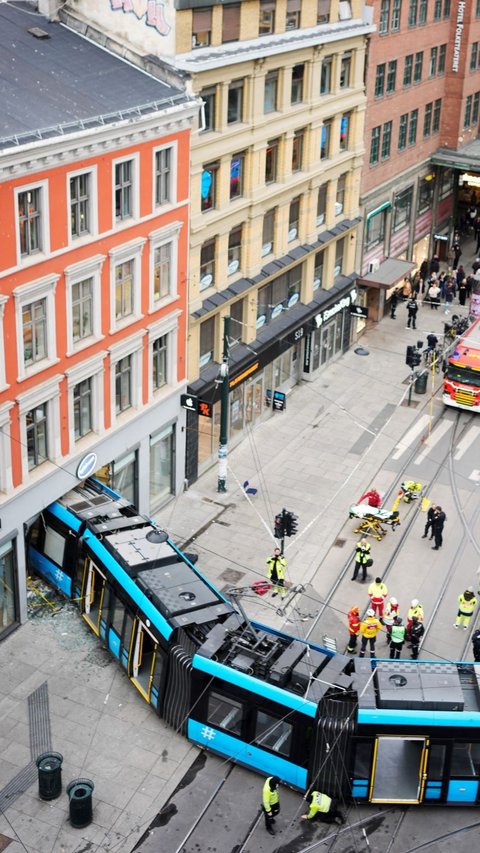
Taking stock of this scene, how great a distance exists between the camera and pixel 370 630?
106 feet

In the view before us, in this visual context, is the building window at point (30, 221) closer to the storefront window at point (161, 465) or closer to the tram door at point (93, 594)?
the tram door at point (93, 594)

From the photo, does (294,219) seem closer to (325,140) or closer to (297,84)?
(325,140)

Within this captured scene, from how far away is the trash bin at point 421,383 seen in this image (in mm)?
51300

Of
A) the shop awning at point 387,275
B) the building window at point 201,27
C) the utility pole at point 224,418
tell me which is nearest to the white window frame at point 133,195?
the building window at point 201,27

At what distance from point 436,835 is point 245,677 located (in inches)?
232

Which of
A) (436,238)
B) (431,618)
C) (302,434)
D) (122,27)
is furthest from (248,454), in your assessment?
(436,238)

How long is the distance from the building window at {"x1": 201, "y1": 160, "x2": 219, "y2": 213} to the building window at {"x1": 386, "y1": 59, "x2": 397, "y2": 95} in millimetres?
18090

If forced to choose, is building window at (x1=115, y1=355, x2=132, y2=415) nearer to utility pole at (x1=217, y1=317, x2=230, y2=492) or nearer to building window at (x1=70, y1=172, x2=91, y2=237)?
utility pole at (x1=217, y1=317, x2=230, y2=492)

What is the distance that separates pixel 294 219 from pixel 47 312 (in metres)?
18.5

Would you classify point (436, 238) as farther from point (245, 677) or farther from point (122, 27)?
point (245, 677)

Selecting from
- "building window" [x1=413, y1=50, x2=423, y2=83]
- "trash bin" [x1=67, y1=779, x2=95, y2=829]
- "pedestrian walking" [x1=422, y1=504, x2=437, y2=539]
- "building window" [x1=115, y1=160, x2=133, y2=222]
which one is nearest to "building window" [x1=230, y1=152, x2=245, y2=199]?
"building window" [x1=115, y1=160, x2=133, y2=222]

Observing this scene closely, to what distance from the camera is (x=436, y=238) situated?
68250 millimetres

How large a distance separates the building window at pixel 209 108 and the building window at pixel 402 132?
21380 millimetres

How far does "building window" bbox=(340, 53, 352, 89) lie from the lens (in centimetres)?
4849
